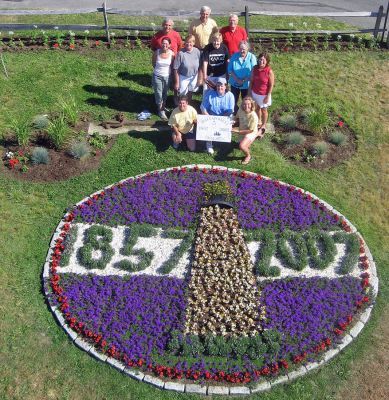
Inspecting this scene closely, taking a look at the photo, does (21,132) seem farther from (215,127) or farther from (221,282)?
(221,282)

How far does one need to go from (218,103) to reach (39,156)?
4.09 meters

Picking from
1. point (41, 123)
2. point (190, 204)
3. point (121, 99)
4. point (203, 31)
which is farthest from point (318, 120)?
point (41, 123)

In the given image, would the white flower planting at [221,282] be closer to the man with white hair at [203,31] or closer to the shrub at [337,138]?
the shrub at [337,138]

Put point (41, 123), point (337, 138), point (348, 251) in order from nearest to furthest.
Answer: point (348, 251) < point (337, 138) < point (41, 123)

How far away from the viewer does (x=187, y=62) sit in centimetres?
1165

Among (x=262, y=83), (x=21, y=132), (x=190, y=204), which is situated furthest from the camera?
(x=21, y=132)

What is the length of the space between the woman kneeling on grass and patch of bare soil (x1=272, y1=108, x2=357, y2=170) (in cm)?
99

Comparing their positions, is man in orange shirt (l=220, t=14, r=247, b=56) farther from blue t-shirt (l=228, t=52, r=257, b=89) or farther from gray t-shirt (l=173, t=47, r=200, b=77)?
gray t-shirt (l=173, t=47, r=200, b=77)

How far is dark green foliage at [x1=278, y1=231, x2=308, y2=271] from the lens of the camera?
382 inches

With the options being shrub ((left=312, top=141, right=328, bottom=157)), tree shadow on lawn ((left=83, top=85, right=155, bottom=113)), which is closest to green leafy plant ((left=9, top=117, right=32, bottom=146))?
tree shadow on lawn ((left=83, top=85, right=155, bottom=113))

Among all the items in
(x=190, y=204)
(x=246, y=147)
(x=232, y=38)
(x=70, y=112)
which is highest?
(x=232, y=38)

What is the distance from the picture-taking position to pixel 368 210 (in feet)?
35.7

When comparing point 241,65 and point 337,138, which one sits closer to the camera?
point 241,65

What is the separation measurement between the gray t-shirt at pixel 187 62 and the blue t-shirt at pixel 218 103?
773 mm
